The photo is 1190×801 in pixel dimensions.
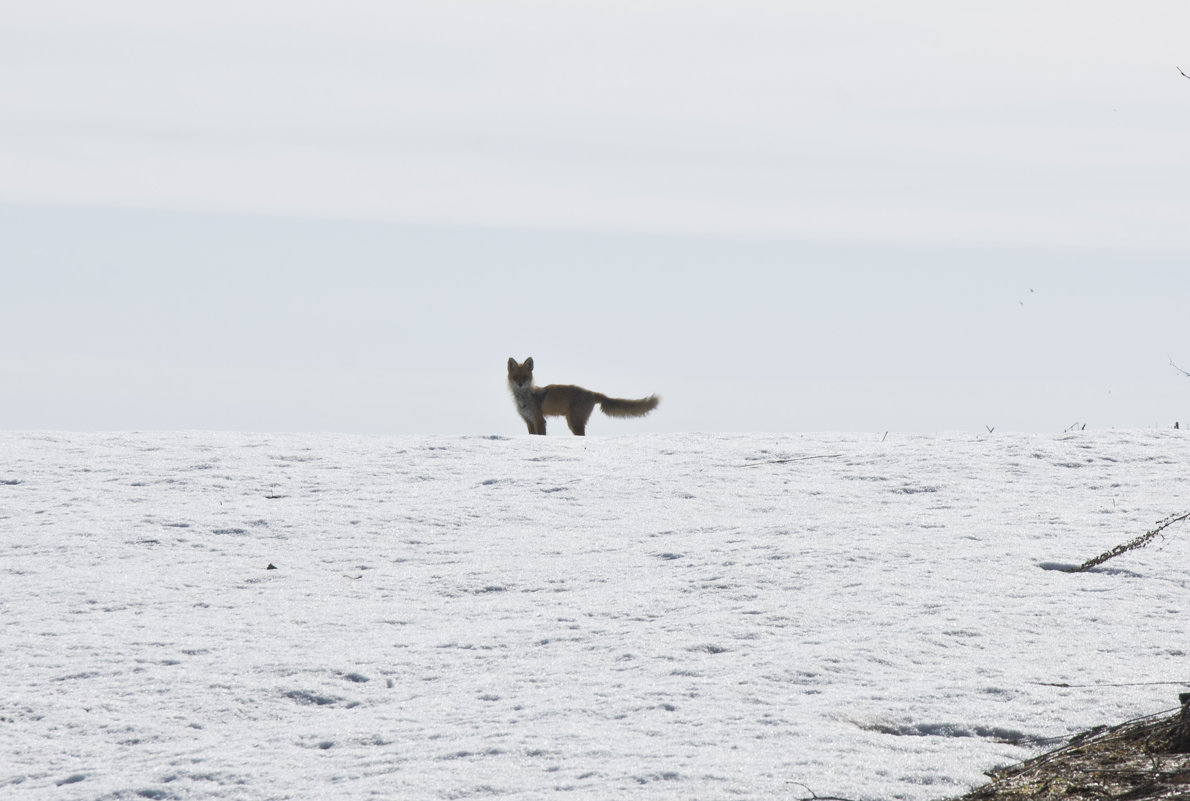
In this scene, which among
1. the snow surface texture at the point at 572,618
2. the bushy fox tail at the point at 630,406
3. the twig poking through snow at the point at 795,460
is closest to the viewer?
the snow surface texture at the point at 572,618

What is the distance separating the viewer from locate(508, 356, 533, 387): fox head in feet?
52.9

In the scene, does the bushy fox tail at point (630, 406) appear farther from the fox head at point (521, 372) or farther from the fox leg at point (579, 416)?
the fox head at point (521, 372)

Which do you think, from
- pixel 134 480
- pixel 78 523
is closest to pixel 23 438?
pixel 134 480

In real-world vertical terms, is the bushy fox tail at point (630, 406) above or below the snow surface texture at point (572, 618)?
above

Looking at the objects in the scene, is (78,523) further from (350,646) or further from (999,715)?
(999,715)

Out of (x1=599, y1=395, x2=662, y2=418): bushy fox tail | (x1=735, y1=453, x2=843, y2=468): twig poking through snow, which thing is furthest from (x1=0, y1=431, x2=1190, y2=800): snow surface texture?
(x1=599, y1=395, x2=662, y2=418): bushy fox tail

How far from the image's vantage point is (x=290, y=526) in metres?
7.57

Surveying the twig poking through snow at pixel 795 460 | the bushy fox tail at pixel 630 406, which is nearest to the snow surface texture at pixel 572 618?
the twig poking through snow at pixel 795 460

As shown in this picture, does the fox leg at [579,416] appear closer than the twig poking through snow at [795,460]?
No

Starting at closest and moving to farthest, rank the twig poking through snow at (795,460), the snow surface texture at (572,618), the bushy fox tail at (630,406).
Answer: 1. the snow surface texture at (572,618)
2. the twig poking through snow at (795,460)
3. the bushy fox tail at (630,406)

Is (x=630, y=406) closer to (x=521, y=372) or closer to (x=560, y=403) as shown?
(x=560, y=403)

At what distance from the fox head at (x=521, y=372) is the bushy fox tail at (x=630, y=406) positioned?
41.5 inches

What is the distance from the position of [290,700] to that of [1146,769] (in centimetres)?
316

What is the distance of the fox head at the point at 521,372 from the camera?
1612 centimetres
